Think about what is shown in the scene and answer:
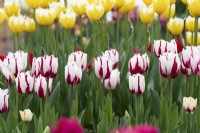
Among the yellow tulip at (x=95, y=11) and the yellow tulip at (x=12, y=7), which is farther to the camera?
the yellow tulip at (x=12, y=7)

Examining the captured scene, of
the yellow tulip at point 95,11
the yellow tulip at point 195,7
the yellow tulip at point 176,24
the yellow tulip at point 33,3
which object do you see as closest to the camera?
the yellow tulip at point 195,7

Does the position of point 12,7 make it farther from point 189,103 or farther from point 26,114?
point 189,103

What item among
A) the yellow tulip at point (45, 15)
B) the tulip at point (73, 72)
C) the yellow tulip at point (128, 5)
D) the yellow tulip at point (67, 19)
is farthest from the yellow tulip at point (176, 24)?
the tulip at point (73, 72)

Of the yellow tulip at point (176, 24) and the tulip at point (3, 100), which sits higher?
the yellow tulip at point (176, 24)

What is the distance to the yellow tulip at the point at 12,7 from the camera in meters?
3.31

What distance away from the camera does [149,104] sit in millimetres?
2869

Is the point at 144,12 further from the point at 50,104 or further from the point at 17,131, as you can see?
the point at 17,131

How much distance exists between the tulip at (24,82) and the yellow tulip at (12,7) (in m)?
1.05

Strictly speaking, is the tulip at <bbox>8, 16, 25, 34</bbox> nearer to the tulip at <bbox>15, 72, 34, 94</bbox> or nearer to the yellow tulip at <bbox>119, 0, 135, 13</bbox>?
the yellow tulip at <bbox>119, 0, 135, 13</bbox>

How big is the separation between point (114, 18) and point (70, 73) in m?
4.27

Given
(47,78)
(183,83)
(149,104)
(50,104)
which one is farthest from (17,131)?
(183,83)

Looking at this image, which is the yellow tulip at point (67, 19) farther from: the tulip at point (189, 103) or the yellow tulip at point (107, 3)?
the tulip at point (189, 103)

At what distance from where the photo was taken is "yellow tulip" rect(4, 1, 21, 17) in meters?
3.31

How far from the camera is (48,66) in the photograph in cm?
237
